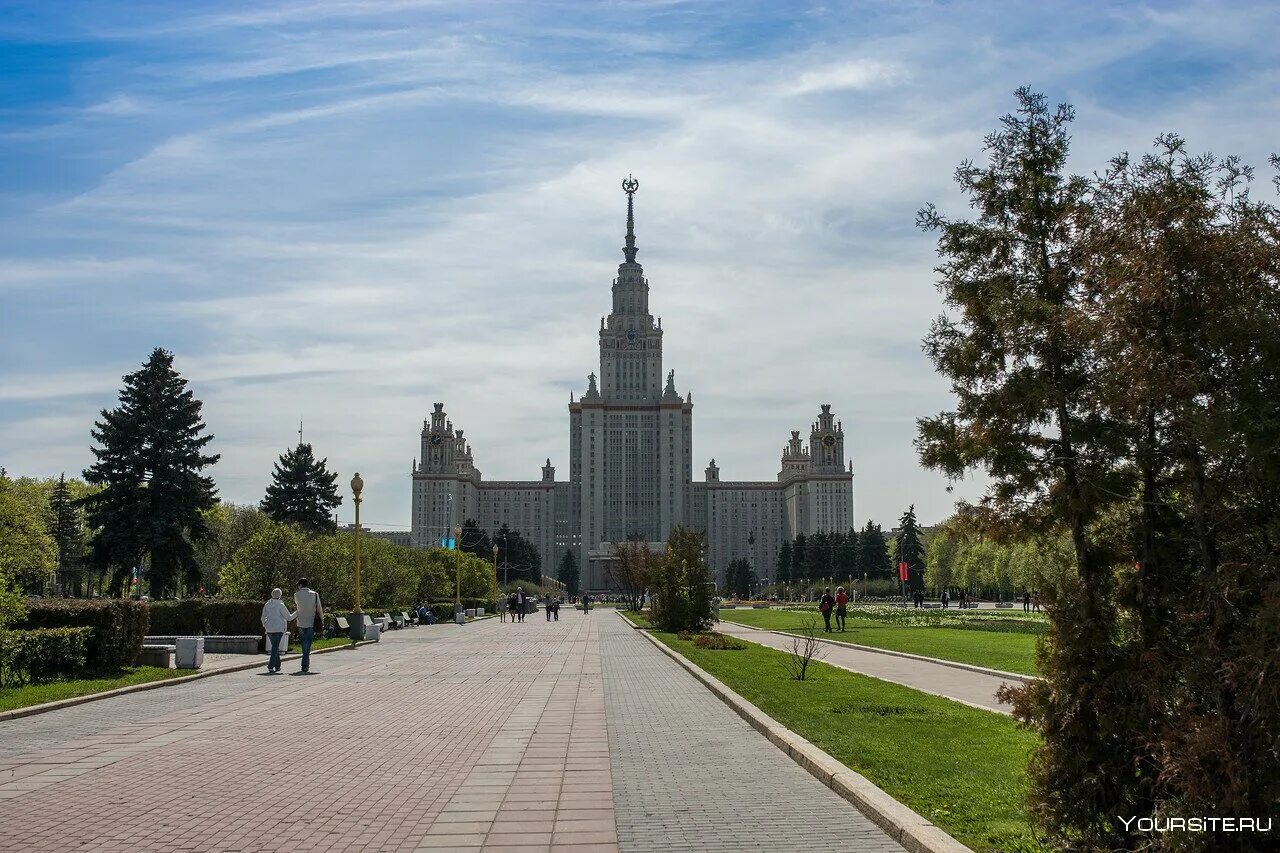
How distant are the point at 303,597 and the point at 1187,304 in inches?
761

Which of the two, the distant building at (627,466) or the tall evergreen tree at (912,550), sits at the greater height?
the distant building at (627,466)

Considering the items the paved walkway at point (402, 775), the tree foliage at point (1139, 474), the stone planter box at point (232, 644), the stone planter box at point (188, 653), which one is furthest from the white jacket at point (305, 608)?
the tree foliage at point (1139, 474)

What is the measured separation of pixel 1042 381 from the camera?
667 centimetres

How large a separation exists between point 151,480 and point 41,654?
98.3ft

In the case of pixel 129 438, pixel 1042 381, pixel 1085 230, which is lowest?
pixel 1042 381

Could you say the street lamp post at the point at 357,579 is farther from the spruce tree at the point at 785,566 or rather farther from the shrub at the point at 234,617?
the spruce tree at the point at 785,566

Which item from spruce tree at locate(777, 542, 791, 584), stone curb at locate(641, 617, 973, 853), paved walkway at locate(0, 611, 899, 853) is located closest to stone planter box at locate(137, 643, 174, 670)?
paved walkway at locate(0, 611, 899, 853)

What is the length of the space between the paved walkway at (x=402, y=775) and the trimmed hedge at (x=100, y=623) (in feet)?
7.92

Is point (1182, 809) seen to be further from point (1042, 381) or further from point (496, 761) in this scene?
point (496, 761)

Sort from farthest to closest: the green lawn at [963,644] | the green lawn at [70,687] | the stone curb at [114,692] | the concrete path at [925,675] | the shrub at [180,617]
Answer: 1. the shrub at [180,617]
2. the green lawn at [963,644]
3. the concrete path at [925,675]
4. the green lawn at [70,687]
5. the stone curb at [114,692]

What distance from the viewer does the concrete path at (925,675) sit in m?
15.9

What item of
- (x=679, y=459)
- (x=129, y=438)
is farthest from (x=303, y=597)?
(x=679, y=459)

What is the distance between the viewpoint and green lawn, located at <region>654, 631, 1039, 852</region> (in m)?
7.44

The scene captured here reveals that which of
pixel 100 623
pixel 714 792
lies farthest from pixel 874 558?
pixel 714 792
